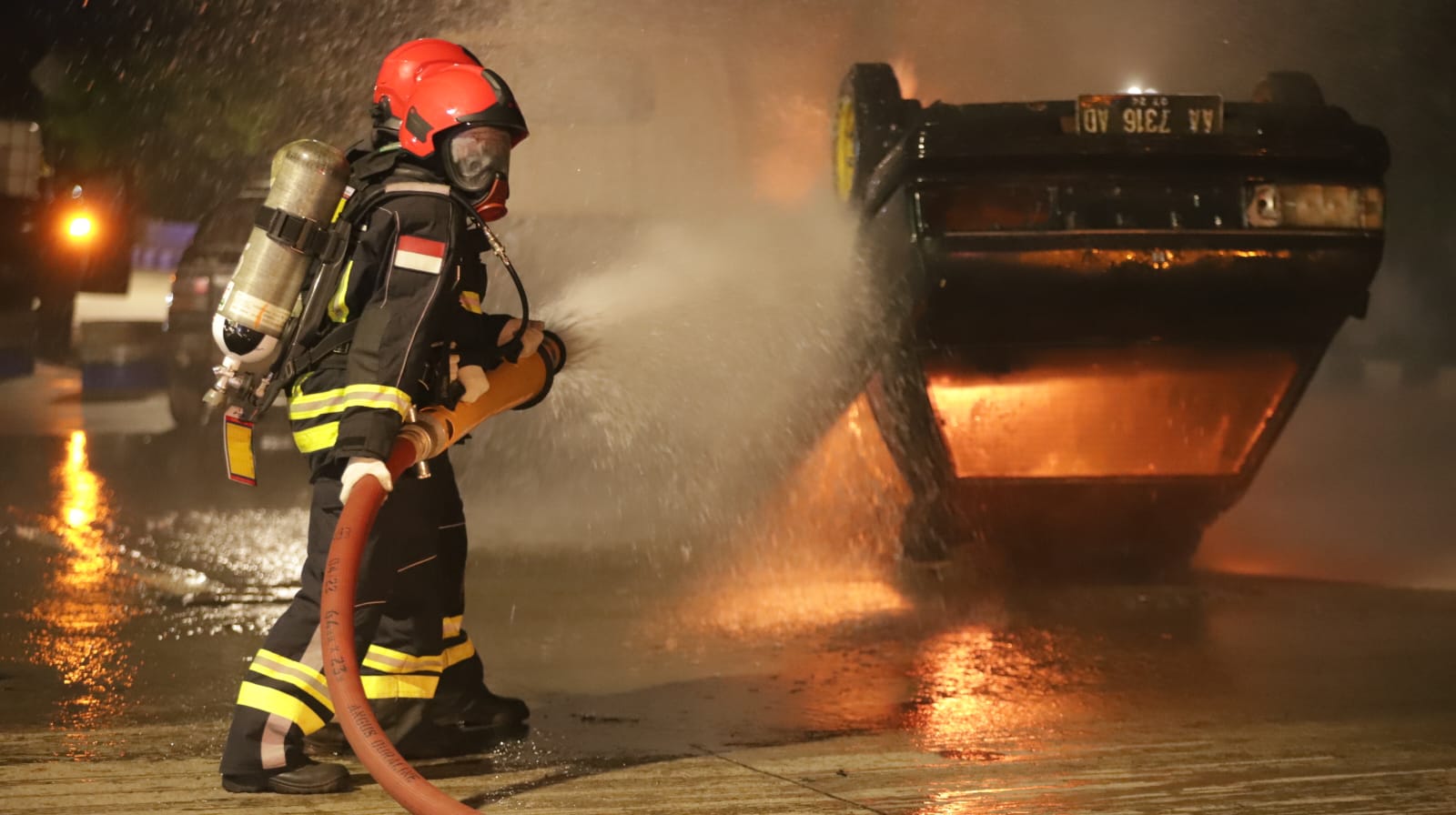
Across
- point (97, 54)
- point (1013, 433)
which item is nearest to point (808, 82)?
point (1013, 433)

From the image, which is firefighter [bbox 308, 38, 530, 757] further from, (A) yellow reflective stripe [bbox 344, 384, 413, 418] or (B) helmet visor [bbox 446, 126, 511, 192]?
(A) yellow reflective stripe [bbox 344, 384, 413, 418]

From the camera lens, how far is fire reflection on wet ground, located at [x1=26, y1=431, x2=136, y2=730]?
4395mm

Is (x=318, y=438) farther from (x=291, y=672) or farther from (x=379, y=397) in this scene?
(x=291, y=672)

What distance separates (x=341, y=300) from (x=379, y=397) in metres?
0.30

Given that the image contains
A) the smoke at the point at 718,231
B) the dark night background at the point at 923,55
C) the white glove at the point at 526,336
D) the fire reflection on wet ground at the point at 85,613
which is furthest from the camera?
the dark night background at the point at 923,55

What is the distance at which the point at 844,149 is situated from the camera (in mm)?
6301

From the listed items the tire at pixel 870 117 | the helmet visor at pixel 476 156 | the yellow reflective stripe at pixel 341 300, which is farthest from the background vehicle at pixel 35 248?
the helmet visor at pixel 476 156

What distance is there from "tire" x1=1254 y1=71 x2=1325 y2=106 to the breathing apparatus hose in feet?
11.9

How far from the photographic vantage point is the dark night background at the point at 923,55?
765 cm

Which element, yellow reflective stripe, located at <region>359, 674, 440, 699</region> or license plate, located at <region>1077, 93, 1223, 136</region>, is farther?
license plate, located at <region>1077, 93, 1223, 136</region>

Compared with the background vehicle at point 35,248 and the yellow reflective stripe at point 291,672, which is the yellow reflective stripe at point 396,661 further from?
the background vehicle at point 35,248

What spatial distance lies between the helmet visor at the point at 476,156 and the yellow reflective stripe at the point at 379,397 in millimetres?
518

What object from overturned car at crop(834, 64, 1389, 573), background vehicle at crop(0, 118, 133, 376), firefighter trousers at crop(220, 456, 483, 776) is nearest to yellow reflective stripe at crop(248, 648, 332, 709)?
firefighter trousers at crop(220, 456, 483, 776)

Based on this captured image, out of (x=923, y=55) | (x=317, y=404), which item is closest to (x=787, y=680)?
(x=317, y=404)
